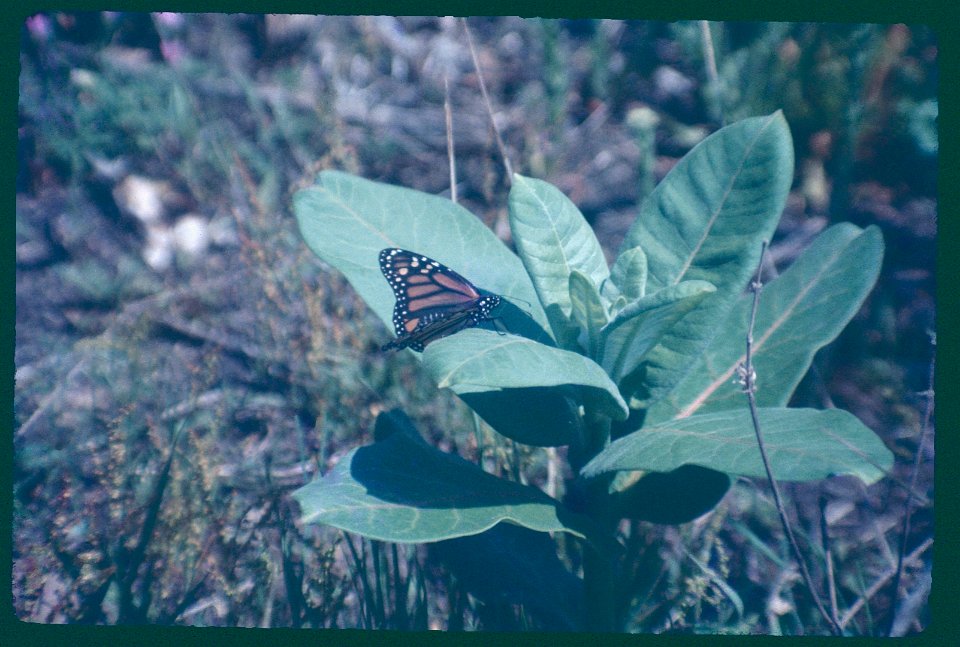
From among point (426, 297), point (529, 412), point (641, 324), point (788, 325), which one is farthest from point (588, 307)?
point (788, 325)

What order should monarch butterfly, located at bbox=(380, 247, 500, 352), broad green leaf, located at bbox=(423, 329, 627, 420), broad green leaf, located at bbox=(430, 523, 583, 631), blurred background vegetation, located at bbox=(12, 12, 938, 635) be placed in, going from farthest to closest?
blurred background vegetation, located at bbox=(12, 12, 938, 635) < broad green leaf, located at bbox=(430, 523, 583, 631) < monarch butterfly, located at bbox=(380, 247, 500, 352) < broad green leaf, located at bbox=(423, 329, 627, 420)

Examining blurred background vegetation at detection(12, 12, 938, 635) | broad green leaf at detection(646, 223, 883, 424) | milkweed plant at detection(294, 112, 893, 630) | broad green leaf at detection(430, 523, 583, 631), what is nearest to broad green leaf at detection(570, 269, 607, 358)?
milkweed plant at detection(294, 112, 893, 630)

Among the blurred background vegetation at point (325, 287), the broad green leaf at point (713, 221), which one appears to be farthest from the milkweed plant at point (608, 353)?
the blurred background vegetation at point (325, 287)

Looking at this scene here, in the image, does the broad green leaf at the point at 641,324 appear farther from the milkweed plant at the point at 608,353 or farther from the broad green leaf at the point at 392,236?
the broad green leaf at the point at 392,236

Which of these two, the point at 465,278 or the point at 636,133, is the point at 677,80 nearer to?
the point at 636,133

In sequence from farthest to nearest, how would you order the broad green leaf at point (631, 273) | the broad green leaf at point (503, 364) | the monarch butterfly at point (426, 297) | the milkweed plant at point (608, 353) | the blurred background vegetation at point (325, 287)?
the blurred background vegetation at point (325, 287), the monarch butterfly at point (426, 297), the broad green leaf at point (631, 273), the milkweed plant at point (608, 353), the broad green leaf at point (503, 364)

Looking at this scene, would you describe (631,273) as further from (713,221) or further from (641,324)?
(713,221)

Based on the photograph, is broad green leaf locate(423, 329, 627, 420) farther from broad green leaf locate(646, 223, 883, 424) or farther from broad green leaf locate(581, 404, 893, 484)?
broad green leaf locate(646, 223, 883, 424)

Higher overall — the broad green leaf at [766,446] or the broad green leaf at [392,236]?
the broad green leaf at [392,236]
